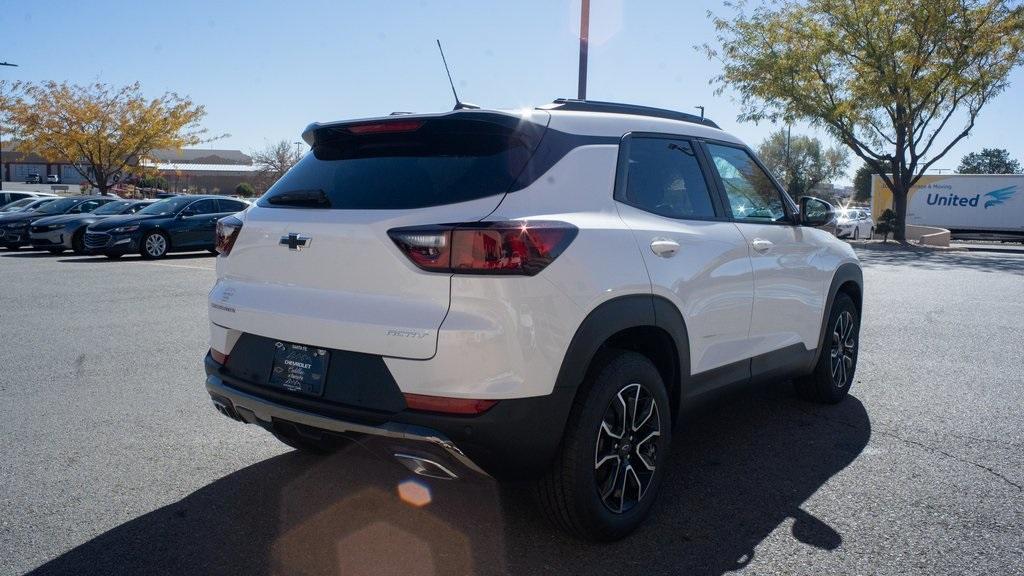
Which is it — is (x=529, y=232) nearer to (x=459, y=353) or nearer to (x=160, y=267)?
(x=459, y=353)

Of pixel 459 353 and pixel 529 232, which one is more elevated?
pixel 529 232

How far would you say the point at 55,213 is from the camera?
2164 cm

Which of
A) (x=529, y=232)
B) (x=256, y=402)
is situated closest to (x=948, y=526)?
(x=529, y=232)

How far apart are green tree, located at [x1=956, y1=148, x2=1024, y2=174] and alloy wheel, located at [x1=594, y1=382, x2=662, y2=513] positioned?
95.8m

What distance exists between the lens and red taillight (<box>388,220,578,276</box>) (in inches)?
115

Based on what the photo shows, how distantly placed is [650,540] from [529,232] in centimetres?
149

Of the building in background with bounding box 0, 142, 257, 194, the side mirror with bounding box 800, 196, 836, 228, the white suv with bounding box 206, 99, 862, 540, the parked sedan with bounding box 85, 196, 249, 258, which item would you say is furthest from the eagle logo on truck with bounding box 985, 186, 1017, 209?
the building in background with bounding box 0, 142, 257, 194

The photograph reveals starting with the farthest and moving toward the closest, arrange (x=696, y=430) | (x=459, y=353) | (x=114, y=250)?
(x=114, y=250) → (x=696, y=430) → (x=459, y=353)

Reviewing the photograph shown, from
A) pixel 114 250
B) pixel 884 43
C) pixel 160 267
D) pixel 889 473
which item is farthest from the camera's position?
pixel 884 43

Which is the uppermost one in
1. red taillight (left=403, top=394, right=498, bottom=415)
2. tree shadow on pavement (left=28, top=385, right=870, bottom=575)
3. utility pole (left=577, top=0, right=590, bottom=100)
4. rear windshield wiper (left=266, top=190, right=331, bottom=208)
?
utility pole (left=577, top=0, right=590, bottom=100)

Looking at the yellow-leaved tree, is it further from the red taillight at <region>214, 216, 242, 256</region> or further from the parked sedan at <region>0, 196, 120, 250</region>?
the red taillight at <region>214, 216, 242, 256</region>

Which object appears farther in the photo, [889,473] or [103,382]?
[103,382]

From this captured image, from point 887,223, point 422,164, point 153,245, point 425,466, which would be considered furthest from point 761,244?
point 887,223

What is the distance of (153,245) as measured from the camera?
1772cm
